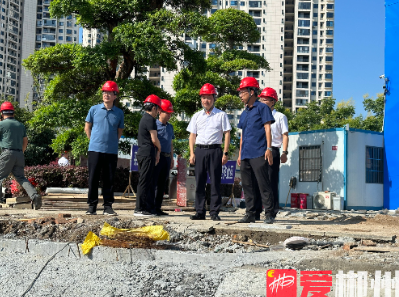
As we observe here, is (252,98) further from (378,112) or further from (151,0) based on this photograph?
(378,112)

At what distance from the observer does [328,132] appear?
52.4 ft

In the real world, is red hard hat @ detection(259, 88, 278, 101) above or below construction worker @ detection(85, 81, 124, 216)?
above

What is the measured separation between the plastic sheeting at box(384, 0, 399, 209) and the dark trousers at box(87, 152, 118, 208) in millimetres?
10924

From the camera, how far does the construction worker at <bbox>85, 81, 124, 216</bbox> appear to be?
23.7ft

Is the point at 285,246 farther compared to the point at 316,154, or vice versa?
the point at 316,154

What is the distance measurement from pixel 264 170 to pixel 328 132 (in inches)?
399

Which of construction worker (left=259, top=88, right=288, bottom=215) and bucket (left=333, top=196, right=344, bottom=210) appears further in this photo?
bucket (left=333, top=196, right=344, bottom=210)

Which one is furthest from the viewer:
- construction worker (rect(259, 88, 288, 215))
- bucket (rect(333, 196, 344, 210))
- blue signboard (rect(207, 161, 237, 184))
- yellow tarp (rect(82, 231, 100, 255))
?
bucket (rect(333, 196, 344, 210))

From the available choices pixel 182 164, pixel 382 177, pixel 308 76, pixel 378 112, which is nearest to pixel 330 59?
pixel 308 76

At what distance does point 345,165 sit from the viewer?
1537 centimetres

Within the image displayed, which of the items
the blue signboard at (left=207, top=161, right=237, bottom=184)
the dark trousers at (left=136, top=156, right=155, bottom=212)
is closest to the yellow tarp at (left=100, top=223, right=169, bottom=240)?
the dark trousers at (left=136, top=156, right=155, bottom=212)

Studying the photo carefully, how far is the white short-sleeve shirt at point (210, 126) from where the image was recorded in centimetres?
693

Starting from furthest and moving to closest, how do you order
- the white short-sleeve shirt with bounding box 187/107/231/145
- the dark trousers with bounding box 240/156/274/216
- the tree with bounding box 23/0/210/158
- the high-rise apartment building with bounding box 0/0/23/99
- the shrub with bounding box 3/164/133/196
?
the high-rise apartment building with bounding box 0/0/23/99 → the shrub with bounding box 3/164/133/196 → the tree with bounding box 23/0/210/158 → the white short-sleeve shirt with bounding box 187/107/231/145 → the dark trousers with bounding box 240/156/274/216

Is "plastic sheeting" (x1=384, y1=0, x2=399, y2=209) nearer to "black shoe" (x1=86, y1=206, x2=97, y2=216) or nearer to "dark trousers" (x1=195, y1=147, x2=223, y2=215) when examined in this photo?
"dark trousers" (x1=195, y1=147, x2=223, y2=215)
